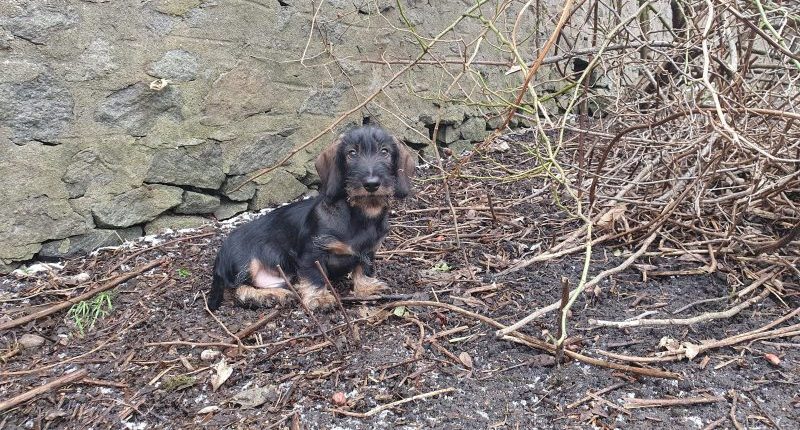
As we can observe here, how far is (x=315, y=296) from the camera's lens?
11.0 feet

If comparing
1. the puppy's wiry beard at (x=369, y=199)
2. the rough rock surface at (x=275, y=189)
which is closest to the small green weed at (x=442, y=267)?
the puppy's wiry beard at (x=369, y=199)

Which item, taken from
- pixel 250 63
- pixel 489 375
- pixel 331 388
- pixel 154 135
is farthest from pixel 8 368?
pixel 250 63

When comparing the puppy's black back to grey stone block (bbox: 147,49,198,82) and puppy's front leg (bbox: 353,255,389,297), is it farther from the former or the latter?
grey stone block (bbox: 147,49,198,82)

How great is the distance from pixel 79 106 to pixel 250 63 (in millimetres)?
1307

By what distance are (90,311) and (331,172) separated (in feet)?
5.29

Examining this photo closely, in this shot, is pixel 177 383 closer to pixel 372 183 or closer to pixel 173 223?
pixel 372 183

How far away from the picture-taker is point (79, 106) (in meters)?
3.86

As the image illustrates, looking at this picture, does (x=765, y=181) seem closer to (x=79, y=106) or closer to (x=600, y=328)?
(x=600, y=328)

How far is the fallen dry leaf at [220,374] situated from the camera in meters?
2.59

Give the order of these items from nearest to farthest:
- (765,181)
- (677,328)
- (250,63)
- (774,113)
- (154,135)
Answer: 1. (774,113)
2. (677,328)
3. (765,181)
4. (154,135)
5. (250,63)

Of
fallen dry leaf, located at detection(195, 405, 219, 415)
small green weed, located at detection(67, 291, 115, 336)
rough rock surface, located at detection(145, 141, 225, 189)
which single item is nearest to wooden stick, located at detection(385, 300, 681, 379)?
fallen dry leaf, located at detection(195, 405, 219, 415)

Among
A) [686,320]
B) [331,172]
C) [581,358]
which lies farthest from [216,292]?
[686,320]

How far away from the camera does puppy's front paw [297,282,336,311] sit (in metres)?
3.32

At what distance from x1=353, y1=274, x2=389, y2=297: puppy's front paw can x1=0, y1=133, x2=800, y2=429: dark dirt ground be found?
0.45ft
